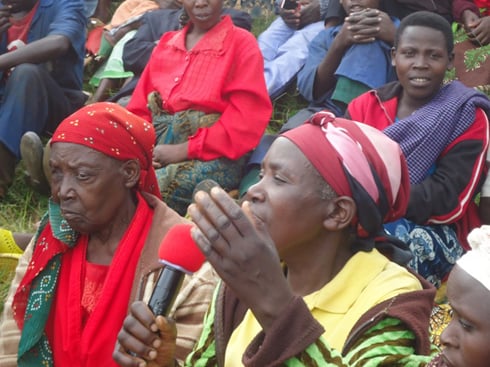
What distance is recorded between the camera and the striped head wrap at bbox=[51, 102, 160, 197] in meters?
3.79

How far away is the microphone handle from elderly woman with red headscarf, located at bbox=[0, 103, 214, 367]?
1126 mm

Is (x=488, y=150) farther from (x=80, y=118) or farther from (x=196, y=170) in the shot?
(x=80, y=118)

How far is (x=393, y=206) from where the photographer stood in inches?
121


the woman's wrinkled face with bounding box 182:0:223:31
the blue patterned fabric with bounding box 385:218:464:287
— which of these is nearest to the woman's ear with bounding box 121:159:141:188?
the blue patterned fabric with bounding box 385:218:464:287

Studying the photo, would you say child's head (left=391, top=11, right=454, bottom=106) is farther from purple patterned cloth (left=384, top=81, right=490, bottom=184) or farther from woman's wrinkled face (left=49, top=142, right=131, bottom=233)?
woman's wrinkled face (left=49, top=142, right=131, bottom=233)

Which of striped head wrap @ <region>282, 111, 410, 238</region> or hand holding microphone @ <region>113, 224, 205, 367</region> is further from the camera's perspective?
striped head wrap @ <region>282, 111, 410, 238</region>

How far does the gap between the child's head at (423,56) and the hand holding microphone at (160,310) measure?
2.64m

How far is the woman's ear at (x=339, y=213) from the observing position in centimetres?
293

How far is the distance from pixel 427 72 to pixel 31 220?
108 inches

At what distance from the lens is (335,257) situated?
119 inches

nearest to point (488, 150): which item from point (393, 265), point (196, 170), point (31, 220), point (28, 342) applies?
point (196, 170)

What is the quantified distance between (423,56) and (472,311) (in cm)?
282

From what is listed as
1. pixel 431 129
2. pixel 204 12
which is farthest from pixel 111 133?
pixel 204 12

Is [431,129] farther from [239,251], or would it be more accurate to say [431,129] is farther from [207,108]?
[239,251]
